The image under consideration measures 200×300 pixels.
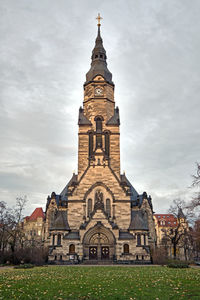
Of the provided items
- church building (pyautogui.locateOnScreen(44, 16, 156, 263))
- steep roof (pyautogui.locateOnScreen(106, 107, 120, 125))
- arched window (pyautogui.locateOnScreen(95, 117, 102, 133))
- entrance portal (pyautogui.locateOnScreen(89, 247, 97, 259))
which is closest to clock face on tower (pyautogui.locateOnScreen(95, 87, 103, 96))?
church building (pyautogui.locateOnScreen(44, 16, 156, 263))

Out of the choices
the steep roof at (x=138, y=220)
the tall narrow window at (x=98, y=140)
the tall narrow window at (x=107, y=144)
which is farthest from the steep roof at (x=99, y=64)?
the steep roof at (x=138, y=220)

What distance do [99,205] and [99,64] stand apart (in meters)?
28.4

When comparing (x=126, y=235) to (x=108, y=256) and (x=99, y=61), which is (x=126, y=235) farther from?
(x=99, y=61)

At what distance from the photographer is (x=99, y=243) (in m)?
38.8

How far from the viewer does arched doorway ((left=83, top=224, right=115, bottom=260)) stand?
127ft

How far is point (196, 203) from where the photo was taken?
20938 millimetres

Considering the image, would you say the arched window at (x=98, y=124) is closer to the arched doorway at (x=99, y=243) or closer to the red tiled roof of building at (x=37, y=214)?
the arched doorway at (x=99, y=243)

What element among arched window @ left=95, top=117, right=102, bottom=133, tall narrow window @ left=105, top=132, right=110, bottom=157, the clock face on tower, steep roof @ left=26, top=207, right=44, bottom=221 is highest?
the clock face on tower

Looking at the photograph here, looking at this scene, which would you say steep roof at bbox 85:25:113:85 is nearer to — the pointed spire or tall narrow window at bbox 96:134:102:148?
the pointed spire

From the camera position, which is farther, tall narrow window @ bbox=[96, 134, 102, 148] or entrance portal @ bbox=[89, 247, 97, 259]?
tall narrow window @ bbox=[96, 134, 102, 148]

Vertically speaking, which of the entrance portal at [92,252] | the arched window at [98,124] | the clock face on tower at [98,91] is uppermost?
the clock face on tower at [98,91]

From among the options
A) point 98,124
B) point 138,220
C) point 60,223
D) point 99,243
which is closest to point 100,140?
point 98,124

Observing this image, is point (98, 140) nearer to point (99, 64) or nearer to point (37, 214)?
point (99, 64)

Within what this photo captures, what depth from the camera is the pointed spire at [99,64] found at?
172 ft
